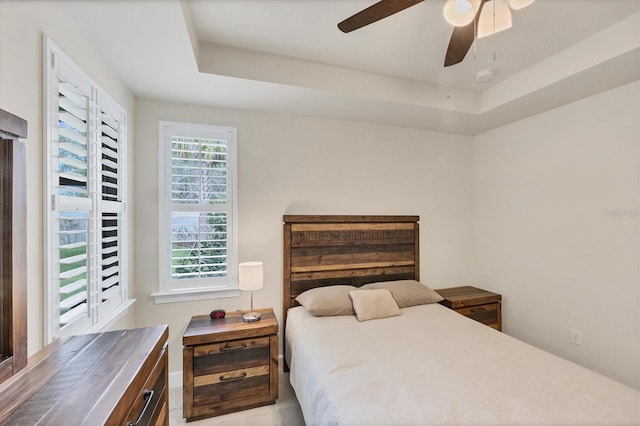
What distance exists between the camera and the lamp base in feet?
7.50

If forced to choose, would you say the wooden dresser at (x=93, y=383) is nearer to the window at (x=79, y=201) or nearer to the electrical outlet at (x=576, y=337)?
the window at (x=79, y=201)

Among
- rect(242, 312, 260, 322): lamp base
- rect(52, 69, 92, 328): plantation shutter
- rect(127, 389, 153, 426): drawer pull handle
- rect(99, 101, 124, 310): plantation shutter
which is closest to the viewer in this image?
rect(127, 389, 153, 426): drawer pull handle

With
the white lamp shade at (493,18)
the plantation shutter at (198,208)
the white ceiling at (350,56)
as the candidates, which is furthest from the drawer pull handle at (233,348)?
the white lamp shade at (493,18)

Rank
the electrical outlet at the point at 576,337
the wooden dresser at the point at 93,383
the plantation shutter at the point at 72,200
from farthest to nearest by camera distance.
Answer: the electrical outlet at the point at 576,337 → the plantation shutter at the point at 72,200 → the wooden dresser at the point at 93,383

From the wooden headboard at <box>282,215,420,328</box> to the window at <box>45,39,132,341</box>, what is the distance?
1354 millimetres

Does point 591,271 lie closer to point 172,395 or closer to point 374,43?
point 374,43

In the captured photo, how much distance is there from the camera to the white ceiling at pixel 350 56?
1.60 metres

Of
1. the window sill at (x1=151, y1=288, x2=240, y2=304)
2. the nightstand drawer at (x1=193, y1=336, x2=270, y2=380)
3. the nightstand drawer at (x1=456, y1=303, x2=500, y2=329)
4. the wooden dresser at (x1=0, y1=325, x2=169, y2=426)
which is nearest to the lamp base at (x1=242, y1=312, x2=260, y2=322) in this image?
the nightstand drawer at (x1=193, y1=336, x2=270, y2=380)

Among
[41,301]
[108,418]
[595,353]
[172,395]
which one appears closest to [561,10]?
[595,353]

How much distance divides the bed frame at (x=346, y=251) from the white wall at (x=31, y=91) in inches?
68.0

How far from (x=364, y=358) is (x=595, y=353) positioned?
2.04m

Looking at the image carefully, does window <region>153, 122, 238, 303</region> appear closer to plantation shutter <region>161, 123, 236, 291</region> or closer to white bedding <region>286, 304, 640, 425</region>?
plantation shutter <region>161, 123, 236, 291</region>

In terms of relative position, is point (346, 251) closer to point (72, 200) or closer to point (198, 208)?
point (198, 208)

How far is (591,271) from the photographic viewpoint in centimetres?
234
